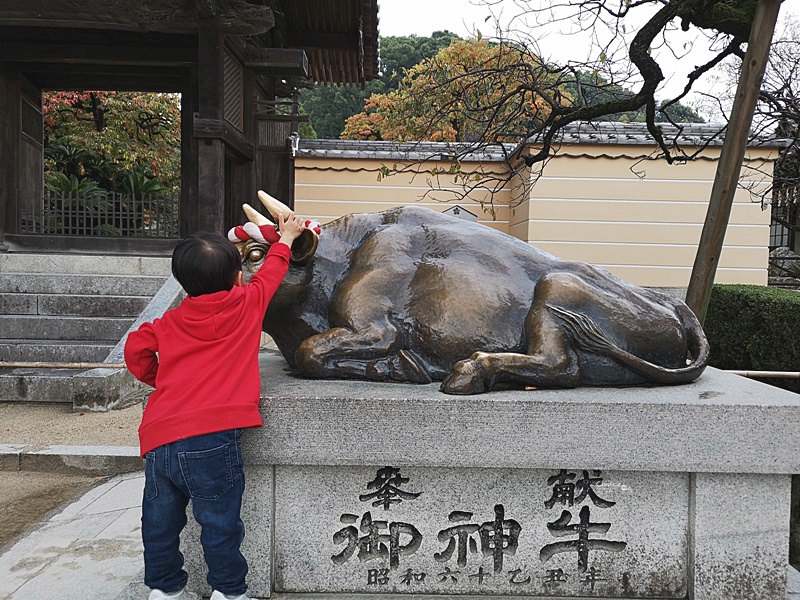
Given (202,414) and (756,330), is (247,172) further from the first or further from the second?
(202,414)

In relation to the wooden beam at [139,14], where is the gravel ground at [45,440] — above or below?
below

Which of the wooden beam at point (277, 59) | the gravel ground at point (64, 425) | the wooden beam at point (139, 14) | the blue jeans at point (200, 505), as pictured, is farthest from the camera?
the wooden beam at point (277, 59)

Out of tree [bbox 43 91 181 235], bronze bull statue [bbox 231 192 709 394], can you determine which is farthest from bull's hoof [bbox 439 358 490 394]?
tree [bbox 43 91 181 235]

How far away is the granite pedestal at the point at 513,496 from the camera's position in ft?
7.78

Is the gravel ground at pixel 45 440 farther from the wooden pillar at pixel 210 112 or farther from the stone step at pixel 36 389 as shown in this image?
the wooden pillar at pixel 210 112

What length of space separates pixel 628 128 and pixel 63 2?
9792 mm

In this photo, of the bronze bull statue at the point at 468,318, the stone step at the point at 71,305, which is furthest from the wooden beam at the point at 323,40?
the bronze bull statue at the point at 468,318

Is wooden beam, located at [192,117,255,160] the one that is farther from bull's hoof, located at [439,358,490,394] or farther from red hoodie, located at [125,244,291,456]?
bull's hoof, located at [439,358,490,394]

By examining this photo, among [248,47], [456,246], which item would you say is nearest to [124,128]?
[248,47]

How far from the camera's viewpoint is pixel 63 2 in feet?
→ 27.5

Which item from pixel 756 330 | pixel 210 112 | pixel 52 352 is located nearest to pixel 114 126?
pixel 210 112

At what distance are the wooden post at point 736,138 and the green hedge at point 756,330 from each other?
77.4 inches

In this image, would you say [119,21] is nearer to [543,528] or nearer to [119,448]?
[119,448]

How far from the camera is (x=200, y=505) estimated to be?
2.17 m
